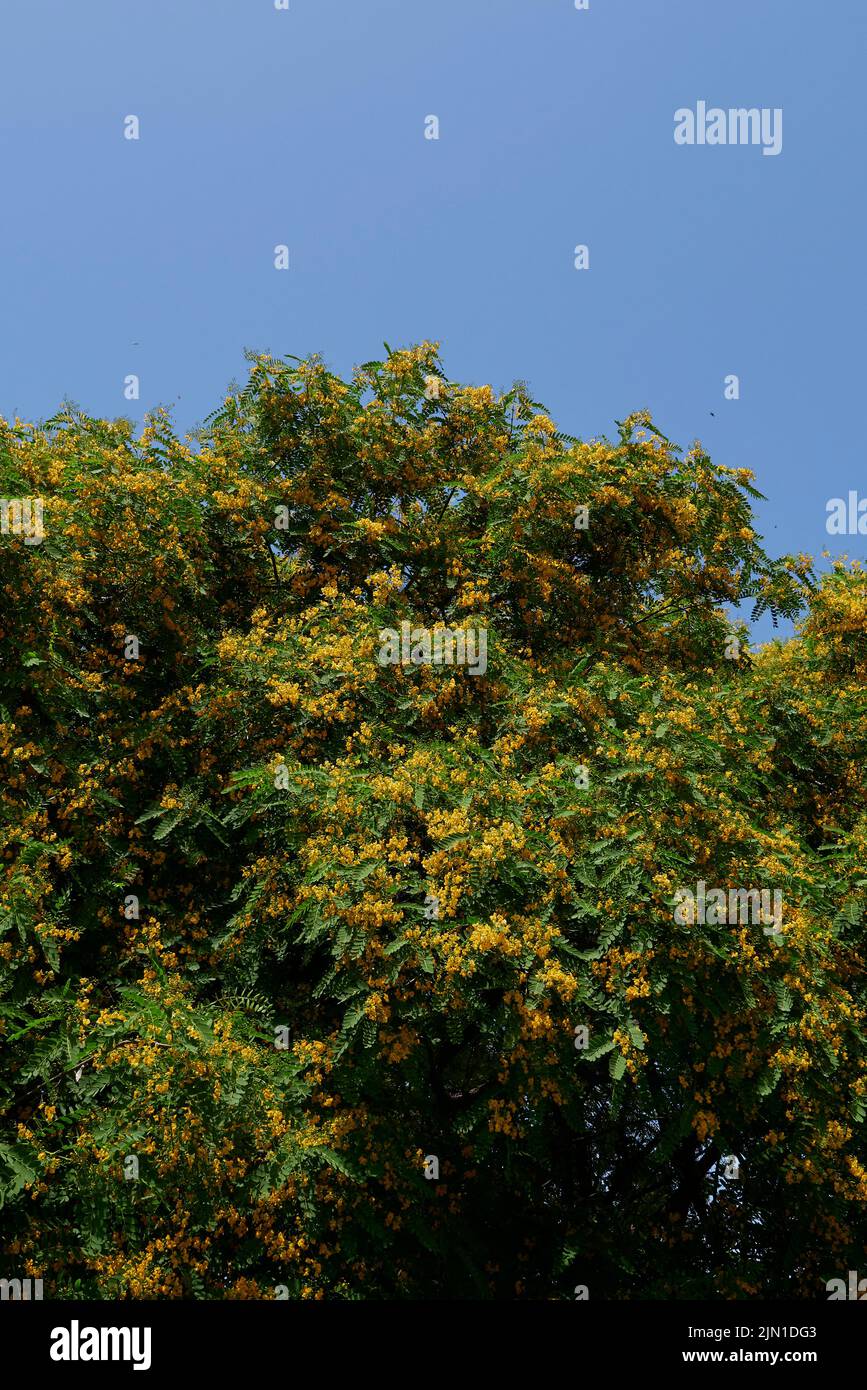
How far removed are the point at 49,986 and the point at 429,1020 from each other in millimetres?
3485

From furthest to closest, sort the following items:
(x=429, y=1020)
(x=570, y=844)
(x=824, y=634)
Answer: (x=824, y=634) → (x=570, y=844) → (x=429, y=1020)

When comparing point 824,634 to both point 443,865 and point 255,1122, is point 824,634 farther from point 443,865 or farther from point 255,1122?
point 255,1122

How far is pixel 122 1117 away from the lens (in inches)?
313
